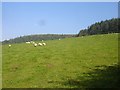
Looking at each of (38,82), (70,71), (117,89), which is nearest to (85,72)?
(70,71)

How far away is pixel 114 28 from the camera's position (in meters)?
165

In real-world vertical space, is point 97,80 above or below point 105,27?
below

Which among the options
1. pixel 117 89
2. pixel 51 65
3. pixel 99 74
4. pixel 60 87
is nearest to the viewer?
pixel 117 89

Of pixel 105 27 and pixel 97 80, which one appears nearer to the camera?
pixel 97 80

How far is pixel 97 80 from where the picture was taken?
22.0 meters

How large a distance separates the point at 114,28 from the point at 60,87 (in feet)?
489

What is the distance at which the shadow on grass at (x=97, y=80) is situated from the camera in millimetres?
20320

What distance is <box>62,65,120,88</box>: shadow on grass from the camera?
20.3 meters

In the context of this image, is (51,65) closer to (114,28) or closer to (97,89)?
(97,89)

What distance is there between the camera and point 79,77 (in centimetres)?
2406

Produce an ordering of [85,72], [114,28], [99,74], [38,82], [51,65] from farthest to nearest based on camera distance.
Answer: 1. [114,28]
2. [51,65]
3. [85,72]
4. [99,74]
5. [38,82]

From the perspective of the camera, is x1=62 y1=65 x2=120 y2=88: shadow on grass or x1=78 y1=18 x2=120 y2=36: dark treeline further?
x1=78 y1=18 x2=120 y2=36: dark treeline

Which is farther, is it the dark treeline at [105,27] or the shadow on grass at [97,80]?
the dark treeline at [105,27]

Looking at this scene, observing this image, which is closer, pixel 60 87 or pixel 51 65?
pixel 60 87
